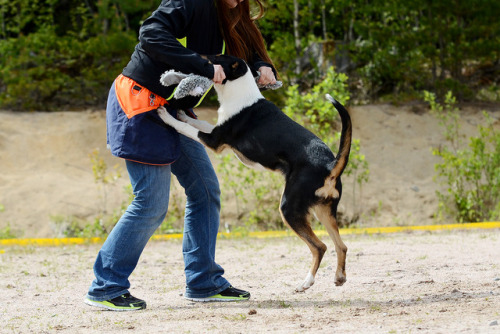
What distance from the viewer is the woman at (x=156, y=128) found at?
3912 mm

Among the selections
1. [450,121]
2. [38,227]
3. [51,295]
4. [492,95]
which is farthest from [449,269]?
[492,95]

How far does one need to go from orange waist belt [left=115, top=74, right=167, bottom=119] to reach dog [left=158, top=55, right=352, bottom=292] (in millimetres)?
78

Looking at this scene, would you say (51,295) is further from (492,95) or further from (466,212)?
(492,95)

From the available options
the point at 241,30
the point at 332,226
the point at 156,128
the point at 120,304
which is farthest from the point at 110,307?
the point at 241,30

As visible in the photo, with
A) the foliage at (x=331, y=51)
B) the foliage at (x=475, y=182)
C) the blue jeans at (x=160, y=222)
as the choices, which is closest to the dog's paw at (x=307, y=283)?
the blue jeans at (x=160, y=222)

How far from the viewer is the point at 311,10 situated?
496 inches

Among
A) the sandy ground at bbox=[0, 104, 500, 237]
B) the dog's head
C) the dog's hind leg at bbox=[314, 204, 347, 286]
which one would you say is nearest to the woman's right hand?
the dog's head

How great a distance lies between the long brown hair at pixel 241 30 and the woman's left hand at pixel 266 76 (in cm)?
13

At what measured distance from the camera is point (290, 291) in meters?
4.67

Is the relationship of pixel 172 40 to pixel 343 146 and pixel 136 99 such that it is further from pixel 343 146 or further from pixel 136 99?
pixel 343 146

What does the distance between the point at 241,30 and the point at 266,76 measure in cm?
32

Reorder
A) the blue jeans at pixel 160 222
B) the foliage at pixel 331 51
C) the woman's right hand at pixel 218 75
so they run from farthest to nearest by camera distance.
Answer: the foliage at pixel 331 51 → the blue jeans at pixel 160 222 → the woman's right hand at pixel 218 75

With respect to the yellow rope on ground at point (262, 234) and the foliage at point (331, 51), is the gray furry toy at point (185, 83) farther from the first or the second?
the foliage at point (331, 51)

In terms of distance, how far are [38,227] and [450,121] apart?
639 cm
